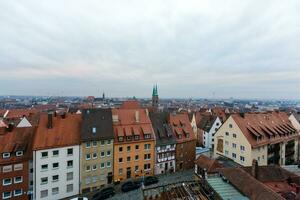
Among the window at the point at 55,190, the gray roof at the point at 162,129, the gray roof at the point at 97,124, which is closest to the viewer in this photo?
the window at the point at 55,190

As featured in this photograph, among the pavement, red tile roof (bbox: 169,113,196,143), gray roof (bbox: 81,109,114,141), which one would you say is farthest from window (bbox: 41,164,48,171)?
red tile roof (bbox: 169,113,196,143)

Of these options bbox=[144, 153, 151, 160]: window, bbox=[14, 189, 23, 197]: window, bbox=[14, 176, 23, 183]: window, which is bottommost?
bbox=[14, 189, 23, 197]: window

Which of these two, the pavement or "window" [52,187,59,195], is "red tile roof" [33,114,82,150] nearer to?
"window" [52,187,59,195]

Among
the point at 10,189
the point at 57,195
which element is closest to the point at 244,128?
the point at 57,195

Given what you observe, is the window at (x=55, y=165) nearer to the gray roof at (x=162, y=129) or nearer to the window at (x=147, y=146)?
the window at (x=147, y=146)

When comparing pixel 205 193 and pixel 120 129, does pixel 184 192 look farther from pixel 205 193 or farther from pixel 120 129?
pixel 120 129

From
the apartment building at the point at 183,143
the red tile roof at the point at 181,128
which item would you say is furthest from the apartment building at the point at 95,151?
the red tile roof at the point at 181,128

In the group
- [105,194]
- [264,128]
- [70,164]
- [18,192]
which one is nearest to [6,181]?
[18,192]
